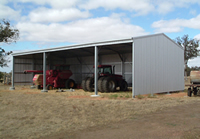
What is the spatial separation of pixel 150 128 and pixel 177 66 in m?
13.4

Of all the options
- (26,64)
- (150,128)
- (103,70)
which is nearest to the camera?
(150,128)

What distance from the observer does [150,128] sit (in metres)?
6.16

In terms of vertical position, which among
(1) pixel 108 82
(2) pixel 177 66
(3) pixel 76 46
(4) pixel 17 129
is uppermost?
(3) pixel 76 46

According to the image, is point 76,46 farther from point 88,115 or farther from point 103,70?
point 88,115

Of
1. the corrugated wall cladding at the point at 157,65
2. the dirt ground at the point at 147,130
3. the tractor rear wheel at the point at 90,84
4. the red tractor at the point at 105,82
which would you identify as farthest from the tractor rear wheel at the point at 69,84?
the dirt ground at the point at 147,130

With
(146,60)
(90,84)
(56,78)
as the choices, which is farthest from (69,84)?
(146,60)

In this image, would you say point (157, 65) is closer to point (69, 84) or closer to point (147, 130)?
point (69, 84)

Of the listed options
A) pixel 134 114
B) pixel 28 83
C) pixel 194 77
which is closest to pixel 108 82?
pixel 194 77

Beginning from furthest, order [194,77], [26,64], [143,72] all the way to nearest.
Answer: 1. [26,64]
2. [194,77]
3. [143,72]

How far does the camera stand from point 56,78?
20.5 metres

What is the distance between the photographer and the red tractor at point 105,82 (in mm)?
16431

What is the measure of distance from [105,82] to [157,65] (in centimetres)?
395

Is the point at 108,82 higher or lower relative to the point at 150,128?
higher

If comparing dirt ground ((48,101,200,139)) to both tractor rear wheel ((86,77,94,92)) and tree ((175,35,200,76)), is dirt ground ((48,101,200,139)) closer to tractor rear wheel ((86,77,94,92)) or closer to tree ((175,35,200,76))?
tractor rear wheel ((86,77,94,92))
